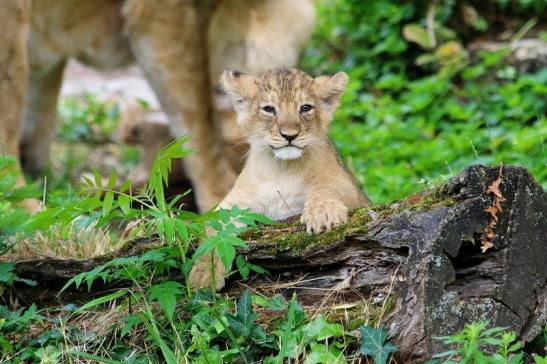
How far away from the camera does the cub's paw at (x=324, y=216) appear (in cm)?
352

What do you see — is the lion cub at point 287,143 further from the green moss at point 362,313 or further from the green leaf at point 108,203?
the green leaf at point 108,203

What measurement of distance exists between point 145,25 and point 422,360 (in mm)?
4006

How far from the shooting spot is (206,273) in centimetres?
367

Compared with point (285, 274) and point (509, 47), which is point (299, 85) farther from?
point (509, 47)

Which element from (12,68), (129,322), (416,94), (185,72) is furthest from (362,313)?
(416,94)

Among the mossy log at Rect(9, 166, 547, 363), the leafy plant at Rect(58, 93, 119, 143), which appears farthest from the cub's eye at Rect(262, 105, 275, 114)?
the leafy plant at Rect(58, 93, 119, 143)

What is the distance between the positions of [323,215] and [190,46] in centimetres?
339

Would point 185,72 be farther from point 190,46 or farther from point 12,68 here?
point 12,68

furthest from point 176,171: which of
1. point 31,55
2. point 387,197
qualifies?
point 387,197

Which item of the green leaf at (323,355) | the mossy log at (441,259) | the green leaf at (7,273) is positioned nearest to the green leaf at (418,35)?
the mossy log at (441,259)

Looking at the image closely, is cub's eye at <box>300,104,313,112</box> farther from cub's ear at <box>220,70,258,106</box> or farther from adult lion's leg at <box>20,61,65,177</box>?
adult lion's leg at <box>20,61,65,177</box>

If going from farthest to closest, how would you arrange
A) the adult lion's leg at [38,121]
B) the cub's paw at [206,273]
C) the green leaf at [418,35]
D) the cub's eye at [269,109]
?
the green leaf at [418,35], the adult lion's leg at [38,121], the cub's eye at [269,109], the cub's paw at [206,273]

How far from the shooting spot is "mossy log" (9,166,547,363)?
3154 millimetres

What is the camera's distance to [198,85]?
677cm
